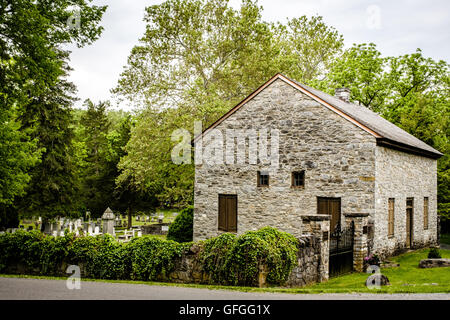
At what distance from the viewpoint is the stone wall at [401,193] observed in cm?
1762

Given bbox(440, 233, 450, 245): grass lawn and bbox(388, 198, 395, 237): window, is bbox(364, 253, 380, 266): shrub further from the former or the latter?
bbox(440, 233, 450, 245): grass lawn

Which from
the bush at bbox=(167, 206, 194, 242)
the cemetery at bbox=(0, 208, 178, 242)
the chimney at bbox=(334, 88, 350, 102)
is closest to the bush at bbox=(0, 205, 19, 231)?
the cemetery at bbox=(0, 208, 178, 242)

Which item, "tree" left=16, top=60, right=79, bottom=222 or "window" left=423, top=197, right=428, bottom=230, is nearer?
"window" left=423, top=197, right=428, bottom=230

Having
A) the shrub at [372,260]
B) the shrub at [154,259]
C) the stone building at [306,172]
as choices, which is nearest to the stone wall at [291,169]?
the stone building at [306,172]

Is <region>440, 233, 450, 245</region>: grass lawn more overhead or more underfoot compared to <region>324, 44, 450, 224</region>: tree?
more underfoot

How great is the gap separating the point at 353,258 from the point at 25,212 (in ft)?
70.0

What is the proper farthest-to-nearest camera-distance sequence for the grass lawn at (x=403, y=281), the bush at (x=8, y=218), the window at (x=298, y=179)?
the bush at (x=8, y=218) < the window at (x=298, y=179) < the grass lawn at (x=403, y=281)

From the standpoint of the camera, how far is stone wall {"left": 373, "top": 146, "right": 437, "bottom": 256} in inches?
694

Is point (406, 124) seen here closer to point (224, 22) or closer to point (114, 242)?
point (224, 22)

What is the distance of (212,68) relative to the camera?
2956cm

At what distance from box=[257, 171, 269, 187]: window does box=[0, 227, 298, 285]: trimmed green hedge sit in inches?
328

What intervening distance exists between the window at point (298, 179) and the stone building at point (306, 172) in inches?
1.8

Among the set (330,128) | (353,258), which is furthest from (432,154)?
(353,258)

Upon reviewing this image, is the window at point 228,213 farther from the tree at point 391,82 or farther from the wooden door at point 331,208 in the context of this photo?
the tree at point 391,82
